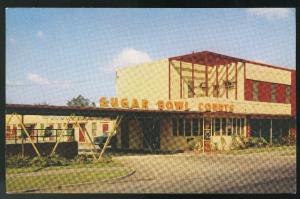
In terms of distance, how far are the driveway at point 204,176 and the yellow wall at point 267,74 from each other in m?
10.1

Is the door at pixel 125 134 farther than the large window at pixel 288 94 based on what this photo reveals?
No

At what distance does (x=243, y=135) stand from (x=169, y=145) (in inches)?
255

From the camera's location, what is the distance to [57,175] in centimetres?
1633

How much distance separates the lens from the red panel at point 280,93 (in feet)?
116

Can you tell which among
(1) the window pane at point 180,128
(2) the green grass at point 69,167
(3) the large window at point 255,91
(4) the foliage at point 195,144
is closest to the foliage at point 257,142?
(3) the large window at point 255,91

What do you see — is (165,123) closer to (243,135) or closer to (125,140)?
(125,140)

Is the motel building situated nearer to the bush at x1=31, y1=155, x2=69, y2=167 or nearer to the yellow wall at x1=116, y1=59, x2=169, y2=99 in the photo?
the yellow wall at x1=116, y1=59, x2=169, y2=99

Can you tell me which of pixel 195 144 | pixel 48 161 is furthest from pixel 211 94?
pixel 48 161

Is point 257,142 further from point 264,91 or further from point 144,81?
point 144,81

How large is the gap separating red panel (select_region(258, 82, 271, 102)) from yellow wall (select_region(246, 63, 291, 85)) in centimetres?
42

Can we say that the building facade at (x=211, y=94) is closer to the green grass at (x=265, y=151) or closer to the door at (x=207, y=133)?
the door at (x=207, y=133)

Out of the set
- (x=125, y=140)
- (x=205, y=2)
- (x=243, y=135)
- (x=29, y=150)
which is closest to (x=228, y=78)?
(x=243, y=135)

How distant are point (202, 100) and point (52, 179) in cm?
1537

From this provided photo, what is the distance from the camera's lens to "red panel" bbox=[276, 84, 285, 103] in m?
35.2
